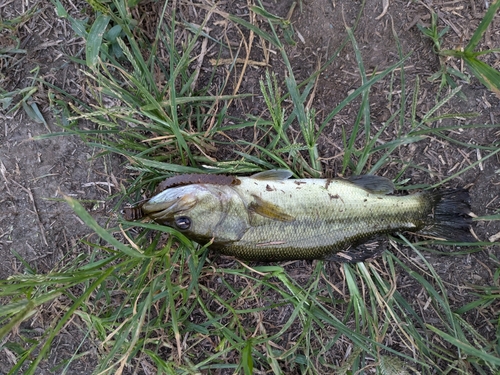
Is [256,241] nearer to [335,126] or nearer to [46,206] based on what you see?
[335,126]

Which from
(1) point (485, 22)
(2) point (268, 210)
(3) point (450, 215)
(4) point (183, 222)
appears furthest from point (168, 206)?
(1) point (485, 22)

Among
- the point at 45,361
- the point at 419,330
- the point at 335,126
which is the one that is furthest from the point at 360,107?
the point at 45,361

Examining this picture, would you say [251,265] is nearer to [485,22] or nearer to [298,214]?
[298,214]

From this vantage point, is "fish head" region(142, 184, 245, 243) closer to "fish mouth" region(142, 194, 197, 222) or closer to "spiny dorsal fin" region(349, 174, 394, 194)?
"fish mouth" region(142, 194, 197, 222)

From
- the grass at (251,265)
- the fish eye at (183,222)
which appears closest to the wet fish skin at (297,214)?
→ the fish eye at (183,222)

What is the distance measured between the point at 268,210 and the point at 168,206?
0.76m

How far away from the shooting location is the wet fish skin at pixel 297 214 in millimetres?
3068

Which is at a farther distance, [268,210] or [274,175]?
[274,175]

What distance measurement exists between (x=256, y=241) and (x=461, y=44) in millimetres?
2372

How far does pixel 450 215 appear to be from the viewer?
3.31 meters

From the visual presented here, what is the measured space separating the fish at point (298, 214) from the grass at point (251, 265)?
190 mm

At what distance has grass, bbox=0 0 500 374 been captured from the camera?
3.25 metres

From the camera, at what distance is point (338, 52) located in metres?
3.24

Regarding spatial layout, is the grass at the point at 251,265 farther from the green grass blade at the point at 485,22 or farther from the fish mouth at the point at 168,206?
the green grass blade at the point at 485,22
